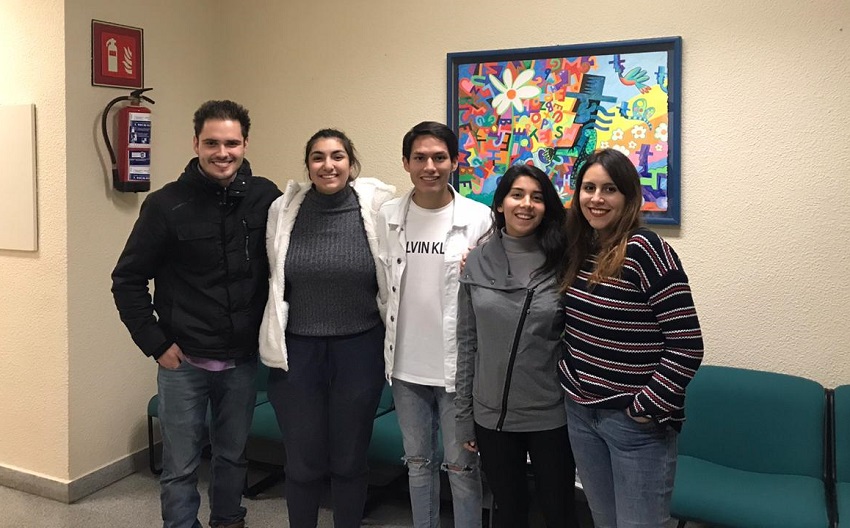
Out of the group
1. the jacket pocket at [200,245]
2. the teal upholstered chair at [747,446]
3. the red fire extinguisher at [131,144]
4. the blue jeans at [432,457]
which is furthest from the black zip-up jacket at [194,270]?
the teal upholstered chair at [747,446]

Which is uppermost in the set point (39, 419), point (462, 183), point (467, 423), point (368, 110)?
point (368, 110)

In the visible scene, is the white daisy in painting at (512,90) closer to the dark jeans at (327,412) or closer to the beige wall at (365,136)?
the beige wall at (365,136)

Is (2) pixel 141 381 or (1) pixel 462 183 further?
(2) pixel 141 381

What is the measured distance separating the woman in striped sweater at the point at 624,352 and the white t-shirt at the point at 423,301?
0.42 m

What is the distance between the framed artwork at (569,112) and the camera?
2.78 m

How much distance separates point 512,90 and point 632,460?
179 cm

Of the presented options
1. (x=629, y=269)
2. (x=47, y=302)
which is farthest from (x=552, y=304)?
(x=47, y=302)

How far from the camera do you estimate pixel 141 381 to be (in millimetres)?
3422

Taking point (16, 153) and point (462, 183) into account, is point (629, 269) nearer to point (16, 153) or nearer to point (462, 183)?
point (462, 183)

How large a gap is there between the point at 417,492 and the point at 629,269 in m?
1.01

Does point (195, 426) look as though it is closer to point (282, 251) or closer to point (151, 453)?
point (282, 251)

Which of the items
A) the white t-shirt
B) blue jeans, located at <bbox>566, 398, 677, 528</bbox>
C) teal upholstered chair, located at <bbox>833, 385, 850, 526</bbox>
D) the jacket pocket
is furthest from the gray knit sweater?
teal upholstered chair, located at <bbox>833, 385, 850, 526</bbox>

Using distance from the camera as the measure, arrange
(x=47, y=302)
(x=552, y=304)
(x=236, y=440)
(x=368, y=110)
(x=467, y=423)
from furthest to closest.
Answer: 1. (x=368, y=110)
2. (x=47, y=302)
3. (x=236, y=440)
4. (x=467, y=423)
5. (x=552, y=304)

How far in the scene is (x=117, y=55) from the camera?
3170 mm
